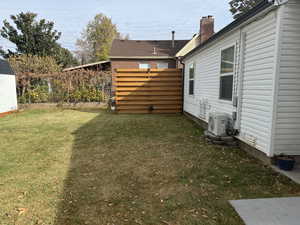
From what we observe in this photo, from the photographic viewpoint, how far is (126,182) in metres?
2.70

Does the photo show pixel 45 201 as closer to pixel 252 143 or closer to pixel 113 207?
pixel 113 207

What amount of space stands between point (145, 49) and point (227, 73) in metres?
14.1

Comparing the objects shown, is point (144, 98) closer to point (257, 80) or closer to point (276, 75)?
point (257, 80)

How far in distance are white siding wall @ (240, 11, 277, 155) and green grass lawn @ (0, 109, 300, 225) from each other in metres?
0.45

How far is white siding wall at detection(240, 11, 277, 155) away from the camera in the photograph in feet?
10.0

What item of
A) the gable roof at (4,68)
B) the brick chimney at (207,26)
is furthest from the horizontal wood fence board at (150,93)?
the brick chimney at (207,26)

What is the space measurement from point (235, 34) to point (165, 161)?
302 centimetres

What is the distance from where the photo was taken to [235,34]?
164 inches

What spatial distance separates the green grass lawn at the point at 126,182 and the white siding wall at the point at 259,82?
455mm

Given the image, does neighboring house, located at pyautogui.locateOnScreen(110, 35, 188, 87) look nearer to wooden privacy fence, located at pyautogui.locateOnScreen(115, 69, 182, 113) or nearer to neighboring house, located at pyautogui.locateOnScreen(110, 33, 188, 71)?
neighboring house, located at pyautogui.locateOnScreen(110, 33, 188, 71)

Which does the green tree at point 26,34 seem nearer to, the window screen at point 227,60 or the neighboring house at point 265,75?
the window screen at point 227,60

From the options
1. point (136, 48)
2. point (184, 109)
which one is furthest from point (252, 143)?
point (136, 48)

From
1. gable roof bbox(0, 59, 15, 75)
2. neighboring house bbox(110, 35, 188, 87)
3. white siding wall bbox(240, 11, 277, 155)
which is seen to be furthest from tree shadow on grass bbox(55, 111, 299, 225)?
neighboring house bbox(110, 35, 188, 87)

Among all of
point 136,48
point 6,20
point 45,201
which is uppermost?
point 6,20
